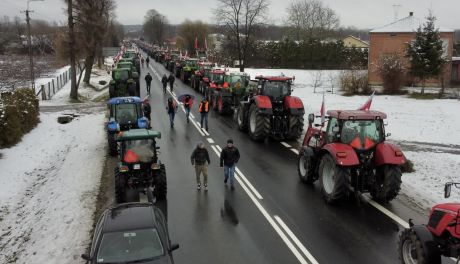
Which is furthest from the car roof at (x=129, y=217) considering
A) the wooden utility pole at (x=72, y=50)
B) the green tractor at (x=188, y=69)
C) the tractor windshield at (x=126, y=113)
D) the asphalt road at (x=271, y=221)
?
the green tractor at (x=188, y=69)

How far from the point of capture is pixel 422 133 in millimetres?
21484

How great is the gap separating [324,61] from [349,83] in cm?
2244

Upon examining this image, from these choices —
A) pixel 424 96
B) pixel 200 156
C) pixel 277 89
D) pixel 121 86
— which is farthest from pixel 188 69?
pixel 200 156

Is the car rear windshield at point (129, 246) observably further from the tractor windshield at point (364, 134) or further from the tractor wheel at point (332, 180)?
the tractor windshield at point (364, 134)

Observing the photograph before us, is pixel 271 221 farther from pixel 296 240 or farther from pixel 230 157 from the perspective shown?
pixel 230 157

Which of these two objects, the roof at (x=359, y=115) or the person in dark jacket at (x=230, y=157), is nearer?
the roof at (x=359, y=115)

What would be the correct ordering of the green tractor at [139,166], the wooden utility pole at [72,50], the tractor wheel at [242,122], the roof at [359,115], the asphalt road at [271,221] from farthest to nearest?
1. the wooden utility pole at [72,50]
2. the tractor wheel at [242,122]
3. the green tractor at [139,166]
4. the roof at [359,115]
5. the asphalt road at [271,221]

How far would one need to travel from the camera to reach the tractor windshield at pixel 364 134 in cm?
1171

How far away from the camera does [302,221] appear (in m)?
11.0

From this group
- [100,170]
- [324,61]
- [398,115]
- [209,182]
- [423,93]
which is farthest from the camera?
[324,61]

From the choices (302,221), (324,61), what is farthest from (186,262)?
(324,61)

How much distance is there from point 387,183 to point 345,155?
48.2 inches

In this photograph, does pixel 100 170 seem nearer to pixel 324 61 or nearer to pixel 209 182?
pixel 209 182

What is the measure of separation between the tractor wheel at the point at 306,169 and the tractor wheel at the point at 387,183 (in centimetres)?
208
